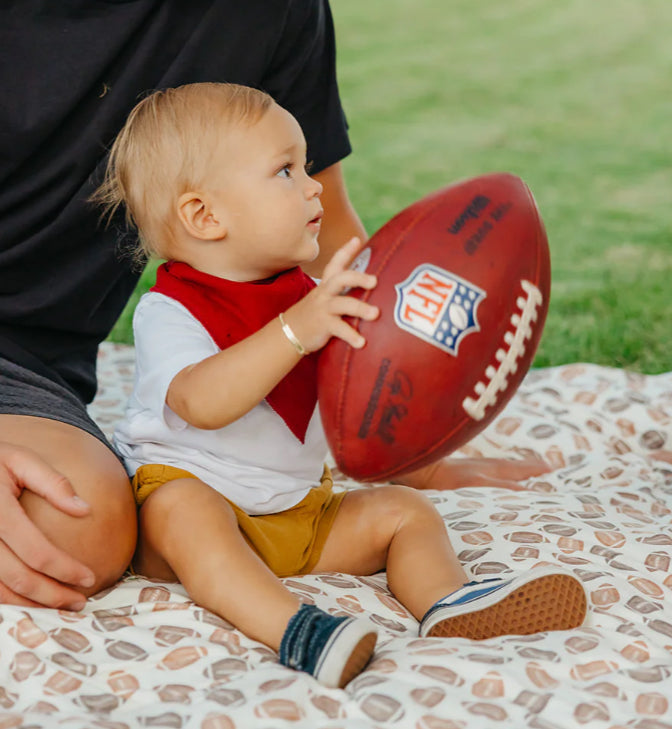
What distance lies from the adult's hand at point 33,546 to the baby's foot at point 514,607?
501 mm

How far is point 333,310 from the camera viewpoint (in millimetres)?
1490

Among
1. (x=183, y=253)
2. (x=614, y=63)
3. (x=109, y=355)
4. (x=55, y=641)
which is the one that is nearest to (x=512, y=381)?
(x=183, y=253)

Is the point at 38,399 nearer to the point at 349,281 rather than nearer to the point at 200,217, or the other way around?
the point at 200,217

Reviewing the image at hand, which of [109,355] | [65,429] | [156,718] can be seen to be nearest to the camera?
[156,718]

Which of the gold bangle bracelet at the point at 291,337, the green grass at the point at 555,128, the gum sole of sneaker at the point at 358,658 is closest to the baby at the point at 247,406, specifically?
the gold bangle bracelet at the point at 291,337

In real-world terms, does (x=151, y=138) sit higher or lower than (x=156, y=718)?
higher

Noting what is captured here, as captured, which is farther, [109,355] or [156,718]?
[109,355]

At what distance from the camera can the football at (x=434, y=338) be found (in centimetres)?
147

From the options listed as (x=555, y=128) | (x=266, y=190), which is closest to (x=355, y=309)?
(x=266, y=190)

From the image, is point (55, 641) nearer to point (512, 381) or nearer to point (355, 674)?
point (355, 674)

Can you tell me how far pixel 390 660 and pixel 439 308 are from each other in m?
0.46

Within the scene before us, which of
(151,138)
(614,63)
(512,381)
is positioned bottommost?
(614,63)

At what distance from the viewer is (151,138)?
5.67 feet

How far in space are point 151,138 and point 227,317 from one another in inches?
11.7
